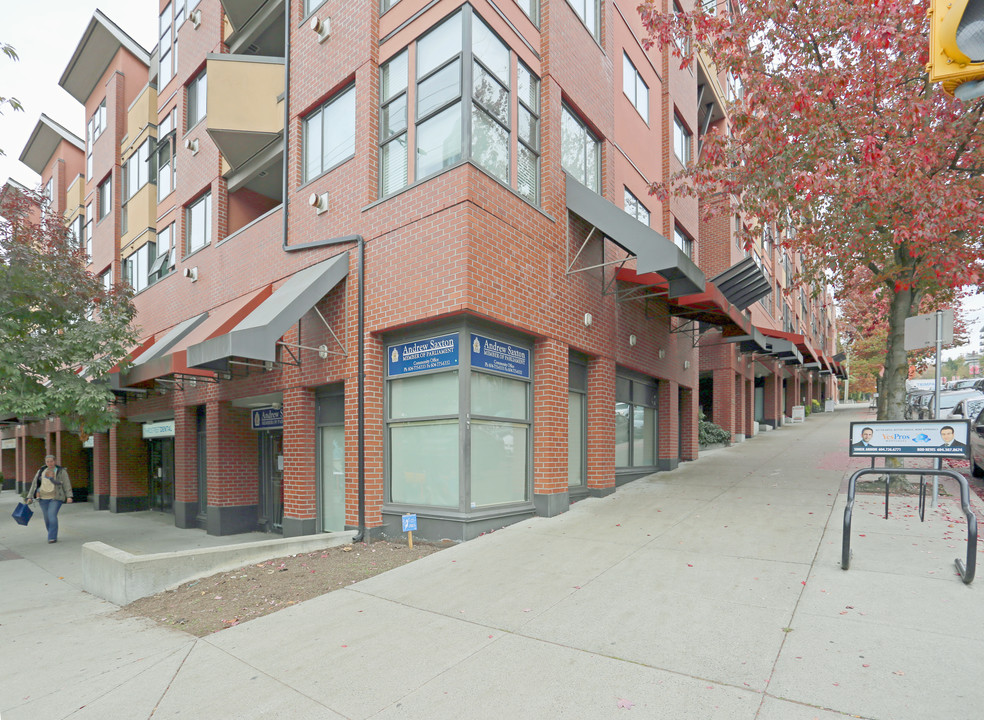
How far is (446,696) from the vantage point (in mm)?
4016

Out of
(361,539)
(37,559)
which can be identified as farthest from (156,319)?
(361,539)

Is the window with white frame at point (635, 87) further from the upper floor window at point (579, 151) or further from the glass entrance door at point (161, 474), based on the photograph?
the glass entrance door at point (161, 474)

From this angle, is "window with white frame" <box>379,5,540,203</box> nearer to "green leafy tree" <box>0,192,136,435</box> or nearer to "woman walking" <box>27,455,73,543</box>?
"green leafy tree" <box>0,192,136,435</box>

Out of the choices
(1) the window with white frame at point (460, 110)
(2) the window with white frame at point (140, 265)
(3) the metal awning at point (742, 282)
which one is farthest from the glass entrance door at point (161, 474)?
(3) the metal awning at point (742, 282)

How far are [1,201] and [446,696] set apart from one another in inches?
533

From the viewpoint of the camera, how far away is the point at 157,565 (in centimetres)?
739

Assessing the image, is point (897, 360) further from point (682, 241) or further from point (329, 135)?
point (329, 135)

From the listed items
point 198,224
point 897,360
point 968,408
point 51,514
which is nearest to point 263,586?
point 51,514

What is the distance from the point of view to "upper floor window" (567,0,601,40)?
11.6 m

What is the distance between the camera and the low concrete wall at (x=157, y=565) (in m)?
7.24

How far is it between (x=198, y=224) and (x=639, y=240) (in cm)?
1190

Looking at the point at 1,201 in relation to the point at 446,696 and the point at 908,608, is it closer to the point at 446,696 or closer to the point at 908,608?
the point at 446,696

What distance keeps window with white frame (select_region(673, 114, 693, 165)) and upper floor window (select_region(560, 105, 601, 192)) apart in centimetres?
561

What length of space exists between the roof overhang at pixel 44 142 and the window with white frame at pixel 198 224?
47.5ft
